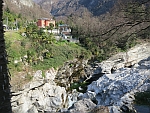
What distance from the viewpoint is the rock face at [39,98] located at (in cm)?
1148

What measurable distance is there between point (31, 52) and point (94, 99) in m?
6.28

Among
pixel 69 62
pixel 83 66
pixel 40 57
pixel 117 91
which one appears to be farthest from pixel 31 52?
pixel 117 91

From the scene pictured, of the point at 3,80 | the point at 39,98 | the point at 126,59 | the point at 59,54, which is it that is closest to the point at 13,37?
the point at 59,54

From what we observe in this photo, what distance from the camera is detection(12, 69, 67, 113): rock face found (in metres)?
11.5

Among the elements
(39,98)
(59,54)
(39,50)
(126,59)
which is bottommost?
(39,98)

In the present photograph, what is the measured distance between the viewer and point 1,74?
1.50 m

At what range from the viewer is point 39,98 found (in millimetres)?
12406

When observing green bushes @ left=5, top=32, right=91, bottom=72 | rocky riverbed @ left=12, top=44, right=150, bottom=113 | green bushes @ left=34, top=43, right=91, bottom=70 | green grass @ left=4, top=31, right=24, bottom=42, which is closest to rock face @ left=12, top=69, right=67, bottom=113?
rocky riverbed @ left=12, top=44, right=150, bottom=113

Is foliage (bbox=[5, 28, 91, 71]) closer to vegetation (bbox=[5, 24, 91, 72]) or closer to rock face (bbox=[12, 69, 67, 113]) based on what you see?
vegetation (bbox=[5, 24, 91, 72])

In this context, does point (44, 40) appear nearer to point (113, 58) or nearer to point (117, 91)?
point (113, 58)

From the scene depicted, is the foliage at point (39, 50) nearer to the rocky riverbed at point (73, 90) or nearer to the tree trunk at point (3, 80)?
the rocky riverbed at point (73, 90)

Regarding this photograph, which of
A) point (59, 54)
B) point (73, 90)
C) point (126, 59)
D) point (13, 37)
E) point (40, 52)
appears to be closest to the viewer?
point (73, 90)

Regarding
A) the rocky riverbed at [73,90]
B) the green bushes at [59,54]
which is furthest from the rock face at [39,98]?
the green bushes at [59,54]

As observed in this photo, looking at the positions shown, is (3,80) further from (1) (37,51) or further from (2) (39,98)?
(1) (37,51)
